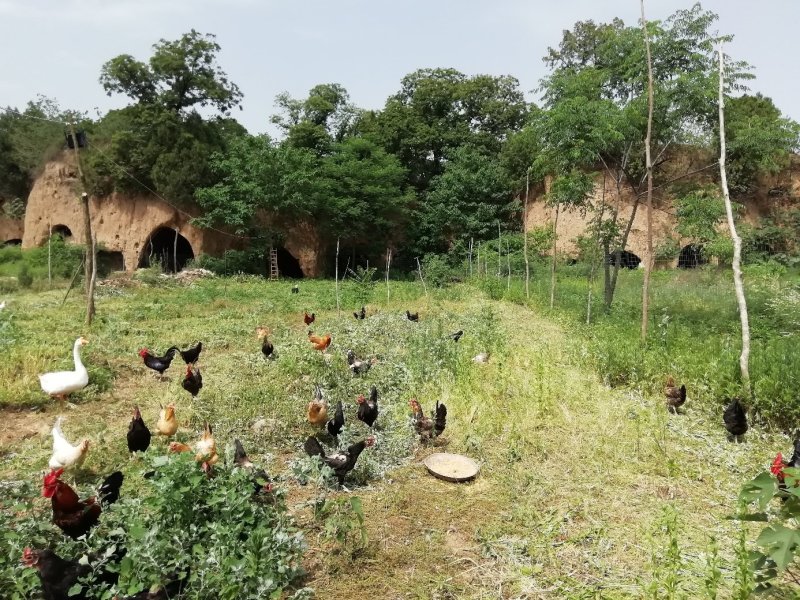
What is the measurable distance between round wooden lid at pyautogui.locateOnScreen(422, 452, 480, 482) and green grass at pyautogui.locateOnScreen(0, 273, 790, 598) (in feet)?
0.28

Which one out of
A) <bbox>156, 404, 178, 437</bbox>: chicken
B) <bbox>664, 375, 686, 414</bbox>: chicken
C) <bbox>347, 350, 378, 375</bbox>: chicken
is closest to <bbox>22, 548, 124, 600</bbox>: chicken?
<bbox>156, 404, 178, 437</bbox>: chicken

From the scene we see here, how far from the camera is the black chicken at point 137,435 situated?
421 centimetres

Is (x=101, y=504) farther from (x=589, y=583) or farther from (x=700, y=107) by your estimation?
(x=700, y=107)

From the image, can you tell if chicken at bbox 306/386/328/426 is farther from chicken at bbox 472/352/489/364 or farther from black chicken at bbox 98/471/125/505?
chicken at bbox 472/352/489/364

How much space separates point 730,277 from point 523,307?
8.11 meters

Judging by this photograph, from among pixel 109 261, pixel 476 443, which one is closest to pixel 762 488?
pixel 476 443

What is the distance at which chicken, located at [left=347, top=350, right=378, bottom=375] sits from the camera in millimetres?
6699

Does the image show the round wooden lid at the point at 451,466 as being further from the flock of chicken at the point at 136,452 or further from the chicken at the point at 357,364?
the chicken at the point at 357,364

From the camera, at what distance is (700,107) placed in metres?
9.08

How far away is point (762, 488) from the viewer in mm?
1855

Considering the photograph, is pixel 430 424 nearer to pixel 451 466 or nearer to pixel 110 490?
pixel 451 466

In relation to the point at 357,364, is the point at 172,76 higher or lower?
higher

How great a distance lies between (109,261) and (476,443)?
25804mm

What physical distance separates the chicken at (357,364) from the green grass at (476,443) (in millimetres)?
131
